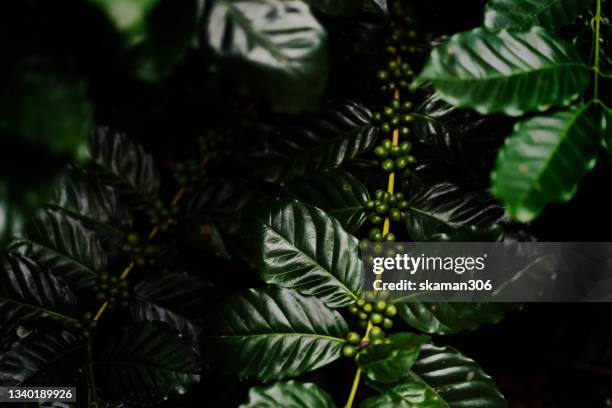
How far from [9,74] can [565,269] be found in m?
0.95

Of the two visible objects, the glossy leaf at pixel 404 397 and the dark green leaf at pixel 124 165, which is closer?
the glossy leaf at pixel 404 397

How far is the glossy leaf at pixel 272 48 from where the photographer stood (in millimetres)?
627

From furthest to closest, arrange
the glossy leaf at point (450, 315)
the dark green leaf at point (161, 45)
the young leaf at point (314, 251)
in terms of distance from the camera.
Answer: the young leaf at point (314, 251) → the glossy leaf at point (450, 315) → the dark green leaf at point (161, 45)

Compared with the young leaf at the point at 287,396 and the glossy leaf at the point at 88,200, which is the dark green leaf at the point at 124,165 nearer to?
the glossy leaf at the point at 88,200

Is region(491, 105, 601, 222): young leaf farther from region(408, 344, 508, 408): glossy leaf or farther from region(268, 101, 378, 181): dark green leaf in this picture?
region(268, 101, 378, 181): dark green leaf

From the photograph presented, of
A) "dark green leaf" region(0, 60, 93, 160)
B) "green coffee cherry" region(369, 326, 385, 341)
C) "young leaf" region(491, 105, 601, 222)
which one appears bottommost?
"green coffee cherry" region(369, 326, 385, 341)

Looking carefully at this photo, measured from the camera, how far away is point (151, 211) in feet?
4.36

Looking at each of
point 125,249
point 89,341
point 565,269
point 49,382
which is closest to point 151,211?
point 125,249

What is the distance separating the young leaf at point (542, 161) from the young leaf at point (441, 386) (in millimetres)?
340

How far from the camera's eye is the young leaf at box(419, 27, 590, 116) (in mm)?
707

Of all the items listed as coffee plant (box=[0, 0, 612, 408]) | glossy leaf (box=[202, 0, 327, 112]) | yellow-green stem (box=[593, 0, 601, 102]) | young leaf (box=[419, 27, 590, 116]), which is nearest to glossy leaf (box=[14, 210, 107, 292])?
coffee plant (box=[0, 0, 612, 408])

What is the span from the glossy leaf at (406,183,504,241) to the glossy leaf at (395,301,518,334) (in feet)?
0.48

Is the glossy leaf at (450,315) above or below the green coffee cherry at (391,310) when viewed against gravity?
above

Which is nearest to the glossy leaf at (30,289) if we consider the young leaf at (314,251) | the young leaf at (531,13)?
the young leaf at (314,251)
